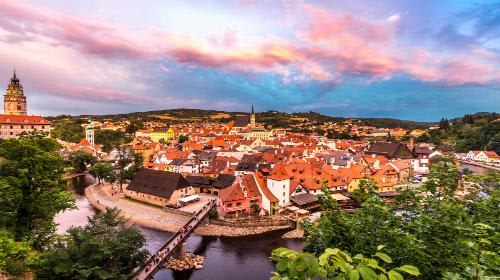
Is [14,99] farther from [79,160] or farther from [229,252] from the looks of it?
[229,252]

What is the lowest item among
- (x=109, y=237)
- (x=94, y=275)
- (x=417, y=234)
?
(x=94, y=275)

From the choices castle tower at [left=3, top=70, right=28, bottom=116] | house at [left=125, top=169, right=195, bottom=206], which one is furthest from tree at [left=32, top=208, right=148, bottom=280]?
castle tower at [left=3, top=70, right=28, bottom=116]

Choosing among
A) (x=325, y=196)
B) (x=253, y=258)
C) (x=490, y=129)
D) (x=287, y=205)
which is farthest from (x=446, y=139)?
(x=325, y=196)

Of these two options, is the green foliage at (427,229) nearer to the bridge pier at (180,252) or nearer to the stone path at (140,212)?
the bridge pier at (180,252)

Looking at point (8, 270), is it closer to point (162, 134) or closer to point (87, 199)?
point (87, 199)

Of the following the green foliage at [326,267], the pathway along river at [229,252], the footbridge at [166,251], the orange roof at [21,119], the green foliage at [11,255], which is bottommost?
the pathway along river at [229,252]

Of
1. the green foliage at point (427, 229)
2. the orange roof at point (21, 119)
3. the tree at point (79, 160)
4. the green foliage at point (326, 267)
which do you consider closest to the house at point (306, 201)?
the green foliage at point (427, 229)

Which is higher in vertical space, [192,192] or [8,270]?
[8,270]
